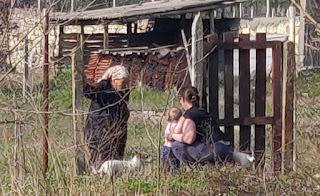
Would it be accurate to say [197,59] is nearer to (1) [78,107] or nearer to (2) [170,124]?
(2) [170,124]

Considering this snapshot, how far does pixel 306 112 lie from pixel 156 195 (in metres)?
4.59

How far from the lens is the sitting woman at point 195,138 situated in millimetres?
7582

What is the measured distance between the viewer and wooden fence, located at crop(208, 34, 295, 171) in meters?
7.79

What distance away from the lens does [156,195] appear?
6.15 meters

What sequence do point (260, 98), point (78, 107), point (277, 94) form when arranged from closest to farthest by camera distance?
1. point (78, 107)
2. point (277, 94)
3. point (260, 98)

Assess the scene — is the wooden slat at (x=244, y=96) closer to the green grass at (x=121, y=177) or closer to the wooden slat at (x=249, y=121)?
the wooden slat at (x=249, y=121)

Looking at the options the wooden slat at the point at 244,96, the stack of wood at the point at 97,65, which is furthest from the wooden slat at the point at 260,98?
the stack of wood at the point at 97,65

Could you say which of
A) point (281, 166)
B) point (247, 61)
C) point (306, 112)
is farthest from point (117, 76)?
point (306, 112)

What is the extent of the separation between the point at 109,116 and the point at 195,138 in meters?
0.91

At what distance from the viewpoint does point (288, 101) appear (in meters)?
7.79

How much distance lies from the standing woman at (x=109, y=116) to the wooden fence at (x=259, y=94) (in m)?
0.94

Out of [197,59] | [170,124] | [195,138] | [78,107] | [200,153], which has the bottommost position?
[200,153]

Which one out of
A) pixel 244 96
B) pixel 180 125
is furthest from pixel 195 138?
pixel 244 96

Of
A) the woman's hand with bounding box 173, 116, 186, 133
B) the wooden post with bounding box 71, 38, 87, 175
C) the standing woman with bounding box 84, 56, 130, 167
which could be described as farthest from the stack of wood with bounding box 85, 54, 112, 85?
the wooden post with bounding box 71, 38, 87, 175
